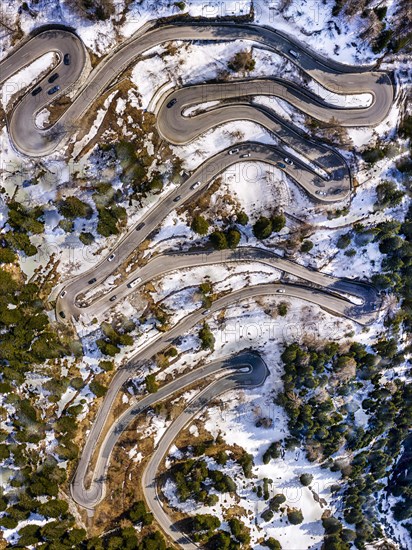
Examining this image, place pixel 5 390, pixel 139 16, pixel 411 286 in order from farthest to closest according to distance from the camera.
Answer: pixel 411 286, pixel 5 390, pixel 139 16

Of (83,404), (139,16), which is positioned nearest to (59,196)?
(139,16)

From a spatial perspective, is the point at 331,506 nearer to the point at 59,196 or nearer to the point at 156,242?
the point at 156,242

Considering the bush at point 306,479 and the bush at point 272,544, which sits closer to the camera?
the bush at point 272,544

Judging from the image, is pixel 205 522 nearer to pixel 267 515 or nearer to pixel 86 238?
pixel 267 515

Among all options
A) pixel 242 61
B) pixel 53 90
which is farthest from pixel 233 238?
pixel 53 90

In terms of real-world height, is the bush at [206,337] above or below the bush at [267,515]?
above

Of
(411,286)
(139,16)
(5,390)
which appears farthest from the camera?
(411,286)

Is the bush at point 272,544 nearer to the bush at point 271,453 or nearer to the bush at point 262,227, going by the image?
the bush at point 271,453

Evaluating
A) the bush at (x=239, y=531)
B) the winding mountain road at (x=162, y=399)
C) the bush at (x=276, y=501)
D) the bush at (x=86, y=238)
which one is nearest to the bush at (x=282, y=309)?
the winding mountain road at (x=162, y=399)

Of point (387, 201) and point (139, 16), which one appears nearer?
point (139, 16)
